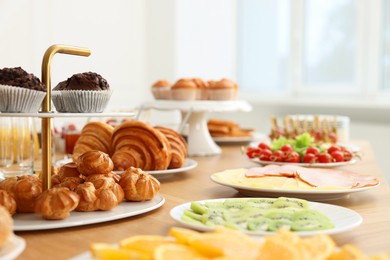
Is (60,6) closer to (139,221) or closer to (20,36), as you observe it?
(20,36)

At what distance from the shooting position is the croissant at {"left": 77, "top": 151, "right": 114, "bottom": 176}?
1151 mm

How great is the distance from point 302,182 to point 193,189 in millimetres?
277

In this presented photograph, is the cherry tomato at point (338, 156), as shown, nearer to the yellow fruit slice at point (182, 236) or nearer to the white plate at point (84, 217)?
the white plate at point (84, 217)

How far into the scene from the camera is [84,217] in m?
1.02

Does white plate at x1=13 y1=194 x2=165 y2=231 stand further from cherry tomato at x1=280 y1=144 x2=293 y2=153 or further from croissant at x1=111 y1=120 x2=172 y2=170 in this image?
cherry tomato at x1=280 y1=144 x2=293 y2=153

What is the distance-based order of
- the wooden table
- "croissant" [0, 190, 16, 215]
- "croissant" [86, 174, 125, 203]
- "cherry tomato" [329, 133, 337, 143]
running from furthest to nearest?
"cherry tomato" [329, 133, 337, 143]
"croissant" [86, 174, 125, 203]
"croissant" [0, 190, 16, 215]
the wooden table

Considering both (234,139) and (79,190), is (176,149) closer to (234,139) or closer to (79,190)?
(79,190)

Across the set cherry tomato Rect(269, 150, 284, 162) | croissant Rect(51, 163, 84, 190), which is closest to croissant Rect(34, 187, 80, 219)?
croissant Rect(51, 163, 84, 190)

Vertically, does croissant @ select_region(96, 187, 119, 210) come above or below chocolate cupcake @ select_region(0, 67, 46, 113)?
below

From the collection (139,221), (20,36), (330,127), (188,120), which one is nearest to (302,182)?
(139,221)

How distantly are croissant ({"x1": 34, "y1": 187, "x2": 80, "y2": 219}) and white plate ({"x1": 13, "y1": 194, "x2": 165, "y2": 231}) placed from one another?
0.04 feet

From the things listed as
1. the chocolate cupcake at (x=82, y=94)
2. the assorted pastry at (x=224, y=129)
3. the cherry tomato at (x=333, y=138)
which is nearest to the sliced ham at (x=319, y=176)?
the chocolate cupcake at (x=82, y=94)

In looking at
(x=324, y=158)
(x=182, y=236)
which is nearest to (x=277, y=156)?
(x=324, y=158)

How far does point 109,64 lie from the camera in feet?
14.9
